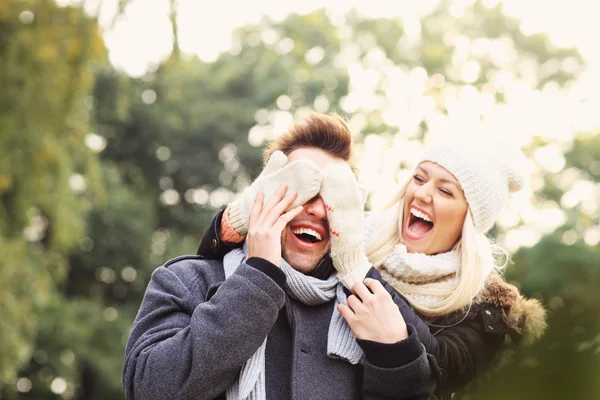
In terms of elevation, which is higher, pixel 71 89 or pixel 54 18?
pixel 54 18

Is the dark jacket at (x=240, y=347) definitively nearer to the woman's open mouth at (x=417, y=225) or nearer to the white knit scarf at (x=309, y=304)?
the white knit scarf at (x=309, y=304)

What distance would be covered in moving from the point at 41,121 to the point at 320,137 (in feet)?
16.9

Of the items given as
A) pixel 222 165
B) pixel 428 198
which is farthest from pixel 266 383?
pixel 222 165

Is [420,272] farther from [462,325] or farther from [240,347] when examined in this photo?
[240,347]

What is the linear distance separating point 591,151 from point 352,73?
648 cm

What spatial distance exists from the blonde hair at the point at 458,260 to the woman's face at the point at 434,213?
1.4 inches

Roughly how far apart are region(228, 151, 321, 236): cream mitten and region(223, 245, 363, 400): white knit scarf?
0.35 feet

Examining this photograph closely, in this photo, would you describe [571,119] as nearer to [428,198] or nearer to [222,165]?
[222,165]

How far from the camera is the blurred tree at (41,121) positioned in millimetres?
6941

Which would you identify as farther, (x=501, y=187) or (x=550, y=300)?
(x=501, y=187)

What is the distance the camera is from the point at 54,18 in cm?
694

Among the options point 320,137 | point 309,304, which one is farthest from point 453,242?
point 309,304

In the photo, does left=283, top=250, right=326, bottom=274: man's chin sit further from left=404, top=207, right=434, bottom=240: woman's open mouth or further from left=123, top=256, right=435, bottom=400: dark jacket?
left=404, top=207, right=434, bottom=240: woman's open mouth

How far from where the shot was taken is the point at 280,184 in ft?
7.69
